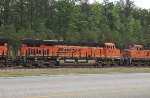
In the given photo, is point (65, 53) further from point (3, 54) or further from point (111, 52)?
point (3, 54)

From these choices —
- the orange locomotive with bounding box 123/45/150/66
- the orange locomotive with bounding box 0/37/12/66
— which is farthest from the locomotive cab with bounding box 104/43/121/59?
the orange locomotive with bounding box 0/37/12/66

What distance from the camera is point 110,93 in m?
14.1

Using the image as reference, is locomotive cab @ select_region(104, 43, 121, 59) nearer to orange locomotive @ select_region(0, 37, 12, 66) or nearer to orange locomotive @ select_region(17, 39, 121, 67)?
orange locomotive @ select_region(17, 39, 121, 67)

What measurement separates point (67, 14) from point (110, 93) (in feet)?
233

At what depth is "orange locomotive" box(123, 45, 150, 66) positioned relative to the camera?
4747 centimetres

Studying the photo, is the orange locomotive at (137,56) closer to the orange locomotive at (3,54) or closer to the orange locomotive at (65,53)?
the orange locomotive at (65,53)

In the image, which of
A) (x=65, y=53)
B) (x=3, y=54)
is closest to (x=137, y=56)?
(x=65, y=53)

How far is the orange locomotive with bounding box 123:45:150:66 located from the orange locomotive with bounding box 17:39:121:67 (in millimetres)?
2292

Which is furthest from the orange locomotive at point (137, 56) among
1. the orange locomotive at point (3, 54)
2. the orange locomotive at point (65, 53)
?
the orange locomotive at point (3, 54)

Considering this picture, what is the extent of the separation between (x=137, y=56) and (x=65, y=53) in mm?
10949

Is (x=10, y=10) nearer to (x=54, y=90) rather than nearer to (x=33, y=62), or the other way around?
(x=33, y=62)

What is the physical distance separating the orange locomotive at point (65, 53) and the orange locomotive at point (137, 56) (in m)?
2.29

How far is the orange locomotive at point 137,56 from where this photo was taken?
156ft

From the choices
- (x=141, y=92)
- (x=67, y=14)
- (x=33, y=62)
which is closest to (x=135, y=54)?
(x=33, y=62)
